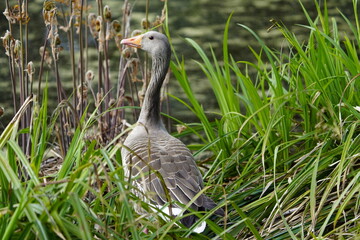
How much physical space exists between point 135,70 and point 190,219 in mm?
1434

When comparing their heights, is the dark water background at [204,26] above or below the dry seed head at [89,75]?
below

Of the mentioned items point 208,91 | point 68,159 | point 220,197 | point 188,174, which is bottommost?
point 208,91

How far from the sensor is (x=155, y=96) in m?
3.67

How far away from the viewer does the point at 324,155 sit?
310cm

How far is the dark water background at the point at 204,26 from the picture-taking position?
21.2 feet

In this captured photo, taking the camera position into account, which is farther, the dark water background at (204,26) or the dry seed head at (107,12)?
the dark water background at (204,26)

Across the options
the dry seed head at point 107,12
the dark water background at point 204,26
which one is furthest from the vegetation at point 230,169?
the dark water background at point 204,26

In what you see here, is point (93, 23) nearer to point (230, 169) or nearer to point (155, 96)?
point (155, 96)

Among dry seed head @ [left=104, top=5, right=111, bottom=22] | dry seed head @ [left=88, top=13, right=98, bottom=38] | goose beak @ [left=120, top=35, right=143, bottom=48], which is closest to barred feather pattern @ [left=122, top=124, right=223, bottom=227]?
goose beak @ [left=120, top=35, right=143, bottom=48]

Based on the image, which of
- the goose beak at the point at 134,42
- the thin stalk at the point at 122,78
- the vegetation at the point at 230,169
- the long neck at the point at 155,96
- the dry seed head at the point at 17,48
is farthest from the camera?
the thin stalk at the point at 122,78

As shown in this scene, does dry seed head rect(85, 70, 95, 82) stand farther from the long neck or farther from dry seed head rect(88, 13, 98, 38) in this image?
the long neck

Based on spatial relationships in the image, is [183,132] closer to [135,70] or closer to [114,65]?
[135,70]

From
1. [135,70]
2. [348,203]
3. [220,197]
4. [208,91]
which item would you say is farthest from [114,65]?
[348,203]

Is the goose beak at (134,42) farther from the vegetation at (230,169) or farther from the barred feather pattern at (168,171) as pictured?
the barred feather pattern at (168,171)
